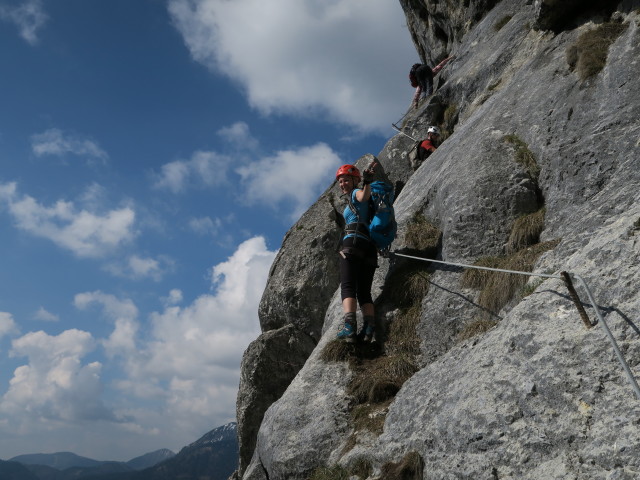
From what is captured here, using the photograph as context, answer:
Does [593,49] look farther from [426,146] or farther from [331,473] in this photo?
[331,473]

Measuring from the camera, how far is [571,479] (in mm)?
5059

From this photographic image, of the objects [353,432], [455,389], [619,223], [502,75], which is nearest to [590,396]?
[455,389]

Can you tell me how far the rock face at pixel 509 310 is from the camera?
5.67 meters

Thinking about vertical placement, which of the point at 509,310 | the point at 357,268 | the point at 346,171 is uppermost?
the point at 346,171

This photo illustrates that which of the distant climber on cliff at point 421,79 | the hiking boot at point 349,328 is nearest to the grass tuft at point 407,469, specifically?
the hiking boot at point 349,328

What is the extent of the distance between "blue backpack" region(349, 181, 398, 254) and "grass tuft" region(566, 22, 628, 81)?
5274 mm

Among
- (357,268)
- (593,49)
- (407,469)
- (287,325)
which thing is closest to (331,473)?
(407,469)

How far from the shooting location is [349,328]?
10781 millimetres

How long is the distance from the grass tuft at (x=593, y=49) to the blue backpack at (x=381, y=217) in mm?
5274

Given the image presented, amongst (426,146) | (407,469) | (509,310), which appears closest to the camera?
(407,469)

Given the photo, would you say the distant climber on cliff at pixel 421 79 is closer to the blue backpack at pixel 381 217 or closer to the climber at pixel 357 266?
the blue backpack at pixel 381 217

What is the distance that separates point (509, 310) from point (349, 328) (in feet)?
11.0

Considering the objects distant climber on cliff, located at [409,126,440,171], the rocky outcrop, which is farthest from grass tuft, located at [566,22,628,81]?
the rocky outcrop

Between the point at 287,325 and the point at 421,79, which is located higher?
the point at 421,79
